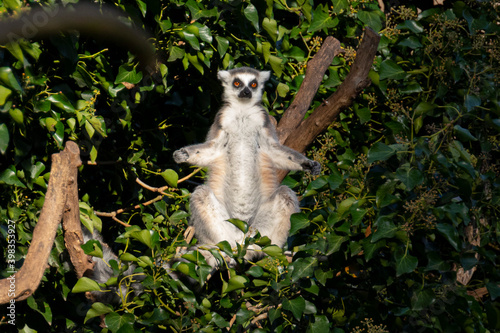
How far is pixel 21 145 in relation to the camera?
151 inches

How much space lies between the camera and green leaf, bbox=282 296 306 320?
143 inches

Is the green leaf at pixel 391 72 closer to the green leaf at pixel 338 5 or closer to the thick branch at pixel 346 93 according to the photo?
the thick branch at pixel 346 93

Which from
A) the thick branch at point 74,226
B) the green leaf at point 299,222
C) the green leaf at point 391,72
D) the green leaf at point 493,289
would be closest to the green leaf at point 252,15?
the green leaf at point 391,72

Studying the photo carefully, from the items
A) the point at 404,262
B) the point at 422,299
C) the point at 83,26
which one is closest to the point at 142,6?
the point at 83,26

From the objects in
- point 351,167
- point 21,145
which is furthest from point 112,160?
point 351,167

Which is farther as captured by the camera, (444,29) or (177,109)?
(177,109)

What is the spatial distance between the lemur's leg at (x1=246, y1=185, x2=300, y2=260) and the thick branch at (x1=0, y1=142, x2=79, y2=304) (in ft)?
6.71

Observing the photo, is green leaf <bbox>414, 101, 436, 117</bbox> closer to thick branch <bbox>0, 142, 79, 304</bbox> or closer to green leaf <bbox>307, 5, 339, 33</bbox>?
green leaf <bbox>307, 5, 339, 33</bbox>

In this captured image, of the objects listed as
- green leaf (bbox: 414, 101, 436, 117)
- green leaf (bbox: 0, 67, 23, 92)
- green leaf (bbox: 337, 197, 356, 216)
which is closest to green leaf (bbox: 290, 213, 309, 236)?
green leaf (bbox: 337, 197, 356, 216)

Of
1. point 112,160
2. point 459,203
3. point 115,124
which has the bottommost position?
point 112,160

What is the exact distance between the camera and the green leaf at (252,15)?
4.58 metres

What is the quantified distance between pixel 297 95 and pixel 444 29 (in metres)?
1.54

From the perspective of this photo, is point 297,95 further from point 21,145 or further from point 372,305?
point 21,145

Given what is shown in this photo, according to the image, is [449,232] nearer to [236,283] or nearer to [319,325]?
[319,325]
